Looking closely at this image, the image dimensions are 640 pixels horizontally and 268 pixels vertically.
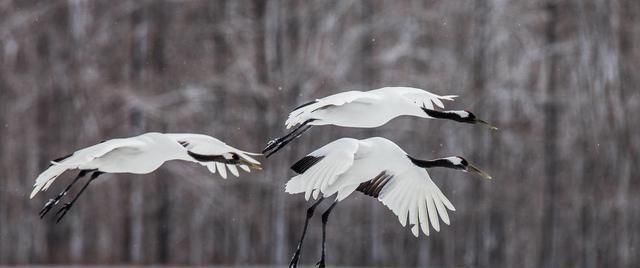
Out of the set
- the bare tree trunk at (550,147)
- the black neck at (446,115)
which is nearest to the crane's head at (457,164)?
the black neck at (446,115)

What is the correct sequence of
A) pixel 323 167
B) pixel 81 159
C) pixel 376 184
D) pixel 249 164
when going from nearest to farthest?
pixel 249 164 < pixel 81 159 < pixel 323 167 < pixel 376 184

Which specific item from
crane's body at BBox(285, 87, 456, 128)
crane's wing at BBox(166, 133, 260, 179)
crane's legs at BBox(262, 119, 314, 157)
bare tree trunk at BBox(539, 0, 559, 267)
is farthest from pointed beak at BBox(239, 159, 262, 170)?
bare tree trunk at BBox(539, 0, 559, 267)

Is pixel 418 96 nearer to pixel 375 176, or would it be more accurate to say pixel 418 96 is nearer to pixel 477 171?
pixel 375 176

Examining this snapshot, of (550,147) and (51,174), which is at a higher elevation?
(550,147)

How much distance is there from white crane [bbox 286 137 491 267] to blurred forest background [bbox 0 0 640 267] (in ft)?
16.6

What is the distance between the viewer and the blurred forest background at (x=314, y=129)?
8227 mm

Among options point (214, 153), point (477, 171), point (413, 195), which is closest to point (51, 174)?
point (214, 153)

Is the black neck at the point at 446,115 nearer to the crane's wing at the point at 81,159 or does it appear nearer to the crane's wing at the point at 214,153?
the crane's wing at the point at 214,153

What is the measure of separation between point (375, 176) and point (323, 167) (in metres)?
0.22

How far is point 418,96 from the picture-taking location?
3.13 meters

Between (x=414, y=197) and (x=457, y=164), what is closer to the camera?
(x=457, y=164)

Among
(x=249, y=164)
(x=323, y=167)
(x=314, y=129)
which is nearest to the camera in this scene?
(x=249, y=164)

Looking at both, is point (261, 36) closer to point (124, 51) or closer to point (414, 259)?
point (124, 51)

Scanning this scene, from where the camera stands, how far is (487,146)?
8602mm
